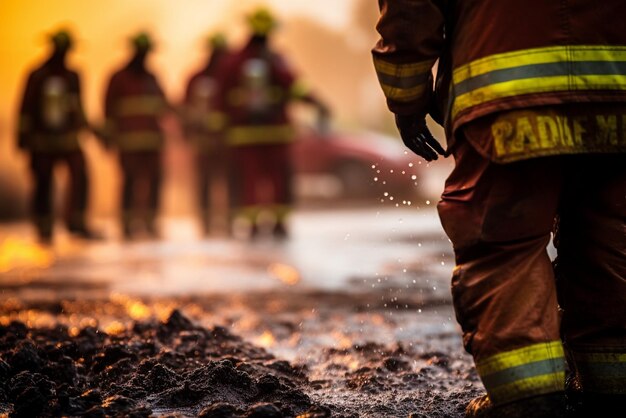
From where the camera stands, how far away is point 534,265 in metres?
2.78

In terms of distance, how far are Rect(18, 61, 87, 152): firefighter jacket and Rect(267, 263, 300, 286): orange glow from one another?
450cm

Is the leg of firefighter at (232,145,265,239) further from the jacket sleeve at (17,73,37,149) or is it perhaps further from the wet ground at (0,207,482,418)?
the jacket sleeve at (17,73,37,149)

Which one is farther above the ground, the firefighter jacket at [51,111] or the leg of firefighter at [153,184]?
the firefighter jacket at [51,111]

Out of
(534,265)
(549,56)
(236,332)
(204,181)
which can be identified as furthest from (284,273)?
(204,181)

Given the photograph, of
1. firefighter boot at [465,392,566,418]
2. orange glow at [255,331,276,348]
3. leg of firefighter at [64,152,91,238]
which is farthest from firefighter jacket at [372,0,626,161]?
leg of firefighter at [64,152,91,238]

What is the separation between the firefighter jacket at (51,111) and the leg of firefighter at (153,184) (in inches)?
42.3

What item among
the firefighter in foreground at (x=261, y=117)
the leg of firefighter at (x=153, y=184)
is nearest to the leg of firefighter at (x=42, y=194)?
the leg of firefighter at (x=153, y=184)

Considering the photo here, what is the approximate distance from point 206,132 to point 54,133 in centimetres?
207

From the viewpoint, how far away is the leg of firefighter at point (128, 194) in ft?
42.9

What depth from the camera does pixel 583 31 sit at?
2766 mm

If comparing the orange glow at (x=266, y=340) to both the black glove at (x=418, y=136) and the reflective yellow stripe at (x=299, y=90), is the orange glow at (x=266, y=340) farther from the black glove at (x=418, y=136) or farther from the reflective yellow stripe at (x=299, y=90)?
the reflective yellow stripe at (x=299, y=90)

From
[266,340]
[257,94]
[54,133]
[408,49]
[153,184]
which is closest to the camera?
[408,49]

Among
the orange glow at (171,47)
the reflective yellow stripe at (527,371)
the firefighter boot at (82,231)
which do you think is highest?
the orange glow at (171,47)

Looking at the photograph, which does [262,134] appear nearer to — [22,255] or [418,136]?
[22,255]
